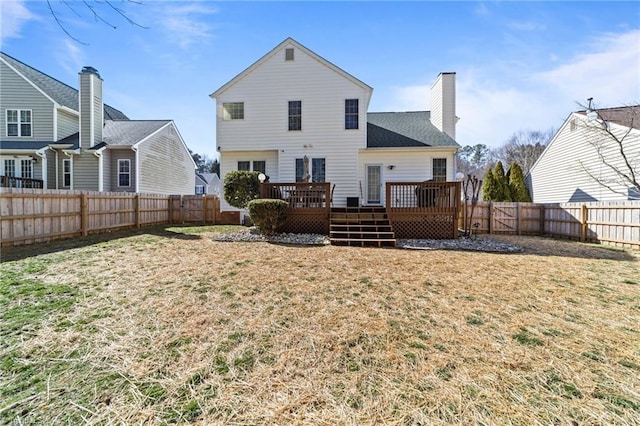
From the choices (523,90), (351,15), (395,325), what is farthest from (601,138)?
(395,325)

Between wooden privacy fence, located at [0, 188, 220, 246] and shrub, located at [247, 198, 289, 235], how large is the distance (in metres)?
5.44

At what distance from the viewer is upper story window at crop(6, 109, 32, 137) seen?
15094mm

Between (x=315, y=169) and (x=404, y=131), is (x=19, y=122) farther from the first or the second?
(x=404, y=131)

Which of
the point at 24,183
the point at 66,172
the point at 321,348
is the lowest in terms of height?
the point at 321,348

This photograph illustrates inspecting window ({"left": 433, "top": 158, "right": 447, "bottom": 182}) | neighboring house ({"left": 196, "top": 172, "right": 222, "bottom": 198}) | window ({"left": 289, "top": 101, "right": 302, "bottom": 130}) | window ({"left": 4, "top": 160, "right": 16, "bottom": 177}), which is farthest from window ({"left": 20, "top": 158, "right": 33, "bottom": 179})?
window ({"left": 433, "top": 158, "right": 447, "bottom": 182})

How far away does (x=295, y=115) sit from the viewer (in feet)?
44.2

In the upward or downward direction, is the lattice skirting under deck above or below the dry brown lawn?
above

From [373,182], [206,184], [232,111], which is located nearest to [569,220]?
[373,182]

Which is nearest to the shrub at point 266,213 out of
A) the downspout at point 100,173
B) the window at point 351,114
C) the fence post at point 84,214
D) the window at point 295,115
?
the fence post at point 84,214

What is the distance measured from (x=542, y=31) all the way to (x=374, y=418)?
41.7 ft

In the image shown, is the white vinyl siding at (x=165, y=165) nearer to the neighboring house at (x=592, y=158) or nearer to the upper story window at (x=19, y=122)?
the upper story window at (x=19, y=122)

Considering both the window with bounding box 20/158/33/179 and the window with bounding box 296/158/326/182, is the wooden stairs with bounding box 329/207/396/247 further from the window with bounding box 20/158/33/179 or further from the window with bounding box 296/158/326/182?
the window with bounding box 20/158/33/179

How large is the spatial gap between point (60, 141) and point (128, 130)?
3.28m

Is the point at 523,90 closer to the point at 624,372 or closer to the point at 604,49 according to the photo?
the point at 604,49
